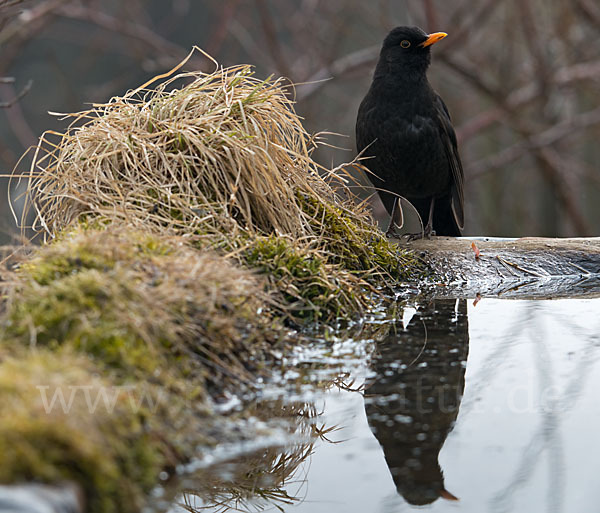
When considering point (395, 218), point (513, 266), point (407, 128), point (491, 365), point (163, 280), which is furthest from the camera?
point (395, 218)

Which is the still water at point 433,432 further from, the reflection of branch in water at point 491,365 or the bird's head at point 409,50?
the bird's head at point 409,50

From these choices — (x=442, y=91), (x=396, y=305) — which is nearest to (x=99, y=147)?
(x=396, y=305)

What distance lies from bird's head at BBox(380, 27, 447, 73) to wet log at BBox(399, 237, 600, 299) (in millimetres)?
968

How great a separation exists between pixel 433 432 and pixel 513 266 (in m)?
1.86

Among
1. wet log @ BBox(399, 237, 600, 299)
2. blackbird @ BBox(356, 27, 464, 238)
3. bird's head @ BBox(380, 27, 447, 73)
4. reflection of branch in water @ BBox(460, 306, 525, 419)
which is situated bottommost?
wet log @ BBox(399, 237, 600, 299)

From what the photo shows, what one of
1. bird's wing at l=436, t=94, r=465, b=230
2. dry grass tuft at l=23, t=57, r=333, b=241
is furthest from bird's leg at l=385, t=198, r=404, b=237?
dry grass tuft at l=23, t=57, r=333, b=241

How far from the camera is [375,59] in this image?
7605 mm

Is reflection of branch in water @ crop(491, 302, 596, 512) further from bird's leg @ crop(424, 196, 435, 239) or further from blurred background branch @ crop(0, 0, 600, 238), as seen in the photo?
blurred background branch @ crop(0, 0, 600, 238)

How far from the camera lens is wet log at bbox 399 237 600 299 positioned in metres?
3.06

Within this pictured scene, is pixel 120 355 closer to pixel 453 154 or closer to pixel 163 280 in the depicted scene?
pixel 163 280

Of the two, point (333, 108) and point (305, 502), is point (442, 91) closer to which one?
point (333, 108)

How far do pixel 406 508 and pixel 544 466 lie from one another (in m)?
0.33

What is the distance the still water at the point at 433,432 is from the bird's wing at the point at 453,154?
5.35 feet

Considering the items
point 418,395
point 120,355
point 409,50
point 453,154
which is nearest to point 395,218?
point 453,154
